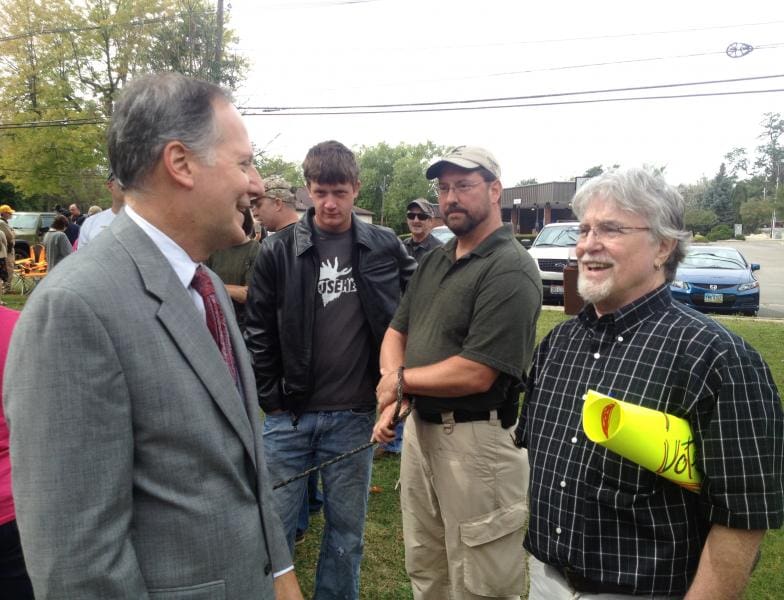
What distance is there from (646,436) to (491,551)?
54.0 inches

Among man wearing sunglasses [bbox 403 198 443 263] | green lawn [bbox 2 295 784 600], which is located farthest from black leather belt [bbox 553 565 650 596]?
man wearing sunglasses [bbox 403 198 443 263]

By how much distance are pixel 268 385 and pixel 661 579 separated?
2.00 metres

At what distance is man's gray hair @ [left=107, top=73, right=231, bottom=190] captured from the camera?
1.36 metres

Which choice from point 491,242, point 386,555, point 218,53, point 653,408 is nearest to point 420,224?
point 386,555

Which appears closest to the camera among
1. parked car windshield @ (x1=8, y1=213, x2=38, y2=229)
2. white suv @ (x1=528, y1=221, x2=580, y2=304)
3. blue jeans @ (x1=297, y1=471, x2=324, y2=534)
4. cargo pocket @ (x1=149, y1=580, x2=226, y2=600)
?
cargo pocket @ (x1=149, y1=580, x2=226, y2=600)

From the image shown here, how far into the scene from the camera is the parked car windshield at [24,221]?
21672mm

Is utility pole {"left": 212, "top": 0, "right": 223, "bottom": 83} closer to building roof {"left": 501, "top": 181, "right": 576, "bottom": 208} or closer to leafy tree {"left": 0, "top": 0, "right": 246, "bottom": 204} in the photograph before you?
leafy tree {"left": 0, "top": 0, "right": 246, "bottom": 204}

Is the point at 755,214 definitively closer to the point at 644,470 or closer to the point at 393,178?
the point at 393,178

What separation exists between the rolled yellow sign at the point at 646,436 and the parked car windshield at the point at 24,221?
958 inches

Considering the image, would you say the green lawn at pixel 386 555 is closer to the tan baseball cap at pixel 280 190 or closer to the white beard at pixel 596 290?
the tan baseball cap at pixel 280 190

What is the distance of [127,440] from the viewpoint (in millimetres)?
1215

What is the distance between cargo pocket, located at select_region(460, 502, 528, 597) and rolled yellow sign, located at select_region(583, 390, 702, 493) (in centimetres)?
116

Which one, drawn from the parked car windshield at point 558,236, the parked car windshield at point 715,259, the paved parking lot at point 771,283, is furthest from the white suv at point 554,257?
the paved parking lot at point 771,283

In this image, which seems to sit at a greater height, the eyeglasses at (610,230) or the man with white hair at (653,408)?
the eyeglasses at (610,230)
